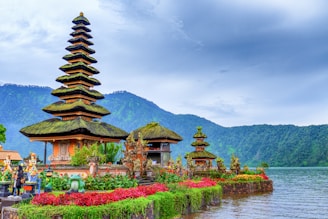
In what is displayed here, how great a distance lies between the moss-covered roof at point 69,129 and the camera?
2834 centimetres

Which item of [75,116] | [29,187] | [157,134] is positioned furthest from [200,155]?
[29,187]

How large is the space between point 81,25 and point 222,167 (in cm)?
2520

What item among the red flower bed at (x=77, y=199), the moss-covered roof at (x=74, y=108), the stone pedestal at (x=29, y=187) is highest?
the moss-covered roof at (x=74, y=108)

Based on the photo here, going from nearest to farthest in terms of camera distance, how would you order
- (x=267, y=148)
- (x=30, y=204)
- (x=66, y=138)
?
1. (x=30, y=204)
2. (x=66, y=138)
3. (x=267, y=148)

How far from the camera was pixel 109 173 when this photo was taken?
21.8m

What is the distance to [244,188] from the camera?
127ft

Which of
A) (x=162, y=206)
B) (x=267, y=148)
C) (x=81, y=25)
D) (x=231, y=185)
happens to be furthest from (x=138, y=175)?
(x=267, y=148)

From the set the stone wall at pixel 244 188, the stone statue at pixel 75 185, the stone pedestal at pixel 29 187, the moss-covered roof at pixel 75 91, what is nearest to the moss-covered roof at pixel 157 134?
the stone wall at pixel 244 188

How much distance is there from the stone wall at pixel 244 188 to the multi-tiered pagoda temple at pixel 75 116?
1362 cm

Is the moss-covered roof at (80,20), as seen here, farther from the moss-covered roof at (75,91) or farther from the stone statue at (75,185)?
the stone statue at (75,185)

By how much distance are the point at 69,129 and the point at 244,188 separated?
860 inches

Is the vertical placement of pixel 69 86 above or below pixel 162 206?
above

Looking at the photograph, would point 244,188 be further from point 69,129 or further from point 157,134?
point 69,129

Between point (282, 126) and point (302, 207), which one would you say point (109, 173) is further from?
point (282, 126)
